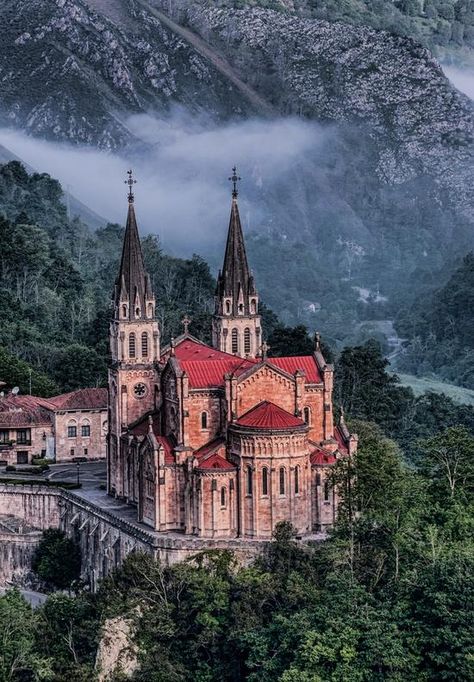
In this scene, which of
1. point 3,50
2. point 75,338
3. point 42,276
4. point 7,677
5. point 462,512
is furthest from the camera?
point 3,50

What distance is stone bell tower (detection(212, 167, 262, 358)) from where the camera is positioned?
339ft

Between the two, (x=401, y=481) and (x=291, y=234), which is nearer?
(x=401, y=481)

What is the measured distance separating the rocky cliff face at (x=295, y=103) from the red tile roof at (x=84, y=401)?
69.5 meters

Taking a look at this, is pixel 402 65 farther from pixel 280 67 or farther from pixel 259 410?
pixel 259 410

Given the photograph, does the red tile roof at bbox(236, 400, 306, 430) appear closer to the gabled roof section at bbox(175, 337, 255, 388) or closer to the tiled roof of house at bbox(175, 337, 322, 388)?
the tiled roof of house at bbox(175, 337, 322, 388)

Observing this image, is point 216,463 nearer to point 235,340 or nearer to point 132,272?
point 132,272

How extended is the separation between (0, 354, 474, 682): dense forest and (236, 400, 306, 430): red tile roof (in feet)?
12.5

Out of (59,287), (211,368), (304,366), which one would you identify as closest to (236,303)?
(304,366)

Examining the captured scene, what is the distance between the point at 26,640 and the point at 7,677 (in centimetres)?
211

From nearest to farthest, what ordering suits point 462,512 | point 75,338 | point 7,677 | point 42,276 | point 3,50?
point 7,677, point 462,512, point 75,338, point 42,276, point 3,50

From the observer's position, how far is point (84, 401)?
113188 mm

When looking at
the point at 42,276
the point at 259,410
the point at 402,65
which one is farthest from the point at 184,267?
the point at 259,410

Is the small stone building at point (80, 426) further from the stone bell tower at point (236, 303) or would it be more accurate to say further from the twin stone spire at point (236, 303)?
the stone bell tower at point (236, 303)

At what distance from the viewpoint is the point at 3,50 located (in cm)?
18488
